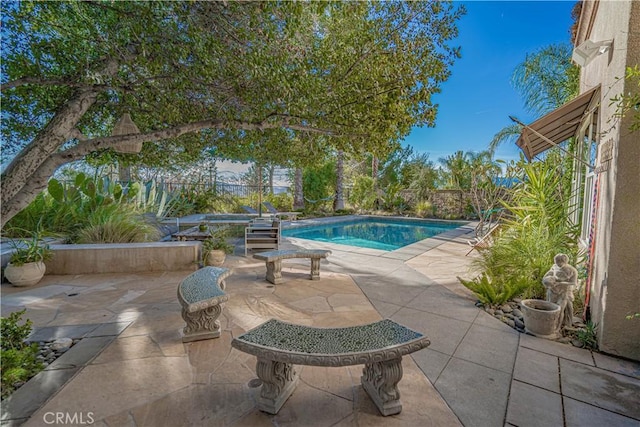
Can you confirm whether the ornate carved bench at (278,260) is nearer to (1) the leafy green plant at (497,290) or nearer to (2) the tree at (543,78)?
(1) the leafy green plant at (497,290)

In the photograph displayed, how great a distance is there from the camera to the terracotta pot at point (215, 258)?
18.6 feet

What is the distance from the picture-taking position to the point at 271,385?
2.01m

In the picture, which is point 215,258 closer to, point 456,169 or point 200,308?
point 200,308

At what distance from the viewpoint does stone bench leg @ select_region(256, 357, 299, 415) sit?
1.97 m

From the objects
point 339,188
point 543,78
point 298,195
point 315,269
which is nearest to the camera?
point 315,269

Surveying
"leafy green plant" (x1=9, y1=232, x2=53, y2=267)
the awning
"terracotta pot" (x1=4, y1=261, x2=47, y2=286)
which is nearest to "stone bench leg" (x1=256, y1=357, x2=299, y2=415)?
the awning

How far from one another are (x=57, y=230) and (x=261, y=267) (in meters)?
4.36

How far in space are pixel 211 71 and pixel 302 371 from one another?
126 inches

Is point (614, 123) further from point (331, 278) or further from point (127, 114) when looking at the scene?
point (127, 114)

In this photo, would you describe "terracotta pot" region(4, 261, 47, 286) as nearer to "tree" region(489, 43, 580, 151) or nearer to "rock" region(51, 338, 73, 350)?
"rock" region(51, 338, 73, 350)

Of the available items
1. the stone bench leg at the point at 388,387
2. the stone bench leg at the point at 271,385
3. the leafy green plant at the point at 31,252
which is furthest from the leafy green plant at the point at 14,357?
the stone bench leg at the point at 388,387

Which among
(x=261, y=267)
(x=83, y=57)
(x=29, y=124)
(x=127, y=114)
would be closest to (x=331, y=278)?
(x=261, y=267)

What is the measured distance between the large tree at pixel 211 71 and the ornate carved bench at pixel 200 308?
1771 mm

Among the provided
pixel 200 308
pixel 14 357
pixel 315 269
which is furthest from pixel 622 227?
pixel 14 357
